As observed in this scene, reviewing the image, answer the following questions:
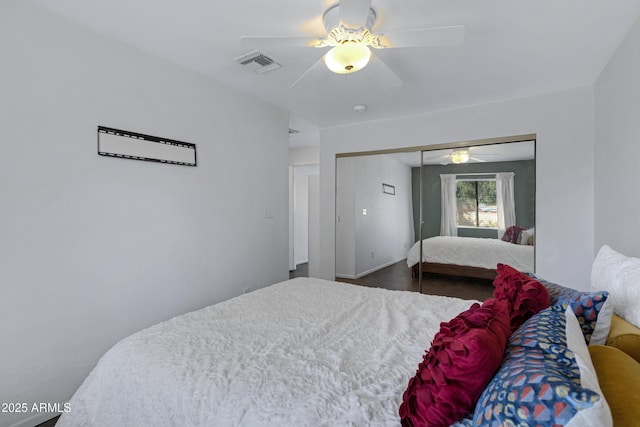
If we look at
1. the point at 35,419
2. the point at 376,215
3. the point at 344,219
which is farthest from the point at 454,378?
the point at 344,219

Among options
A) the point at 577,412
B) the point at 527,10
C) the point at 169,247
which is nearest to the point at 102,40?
the point at 169,247

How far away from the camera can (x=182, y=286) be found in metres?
2.58

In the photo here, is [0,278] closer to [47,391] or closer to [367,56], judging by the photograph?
[47,391]

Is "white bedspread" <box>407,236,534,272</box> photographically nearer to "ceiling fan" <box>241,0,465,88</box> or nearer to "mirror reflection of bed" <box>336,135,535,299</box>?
"mirror reflection of bed" <box>336,135,535,299</box>

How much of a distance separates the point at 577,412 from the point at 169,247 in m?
2.59

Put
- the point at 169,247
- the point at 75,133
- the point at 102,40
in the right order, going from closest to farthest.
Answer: the point at 75,133
the point at 102,40
the point at 169,247

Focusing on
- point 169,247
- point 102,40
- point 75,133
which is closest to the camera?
point 75,133

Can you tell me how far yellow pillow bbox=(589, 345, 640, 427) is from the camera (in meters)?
0.62

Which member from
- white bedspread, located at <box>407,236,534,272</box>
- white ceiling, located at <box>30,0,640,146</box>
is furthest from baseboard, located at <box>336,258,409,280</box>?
white ceiling, located at <box>30,0,640,146</box>

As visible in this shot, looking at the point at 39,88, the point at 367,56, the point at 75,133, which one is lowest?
the point at 75,133

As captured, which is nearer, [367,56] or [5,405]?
[5,405]

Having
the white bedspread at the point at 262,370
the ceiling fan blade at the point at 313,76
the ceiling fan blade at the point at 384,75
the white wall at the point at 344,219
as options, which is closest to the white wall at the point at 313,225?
the white wall at the point at 344,219

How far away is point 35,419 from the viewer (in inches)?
71.2

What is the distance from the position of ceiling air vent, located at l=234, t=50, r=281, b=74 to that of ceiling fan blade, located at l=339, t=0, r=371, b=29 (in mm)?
923
